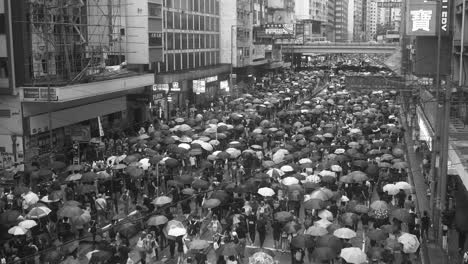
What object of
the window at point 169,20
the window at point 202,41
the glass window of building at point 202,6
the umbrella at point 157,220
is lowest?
the umbrella at point 157,220

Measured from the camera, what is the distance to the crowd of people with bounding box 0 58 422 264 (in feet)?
48.7

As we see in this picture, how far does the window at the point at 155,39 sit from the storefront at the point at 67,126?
4833mm

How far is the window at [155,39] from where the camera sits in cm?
4169

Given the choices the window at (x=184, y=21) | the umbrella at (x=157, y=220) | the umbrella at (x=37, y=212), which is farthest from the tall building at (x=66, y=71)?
the umbrella at (x=157, y=220)

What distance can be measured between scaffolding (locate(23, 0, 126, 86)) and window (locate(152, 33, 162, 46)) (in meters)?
1.86

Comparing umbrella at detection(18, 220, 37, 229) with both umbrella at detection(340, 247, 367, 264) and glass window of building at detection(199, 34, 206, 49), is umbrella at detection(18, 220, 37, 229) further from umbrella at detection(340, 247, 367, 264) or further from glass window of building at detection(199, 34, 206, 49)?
glass window of building at detection(199, 34, 206, 49)

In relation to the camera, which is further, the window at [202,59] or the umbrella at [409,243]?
the window at [202,59]

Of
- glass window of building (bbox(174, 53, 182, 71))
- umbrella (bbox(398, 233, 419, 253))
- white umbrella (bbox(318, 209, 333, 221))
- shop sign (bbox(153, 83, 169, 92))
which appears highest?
glass window of building (bbox(174, 53, 182, 71))

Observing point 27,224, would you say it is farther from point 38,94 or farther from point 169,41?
point 169,41

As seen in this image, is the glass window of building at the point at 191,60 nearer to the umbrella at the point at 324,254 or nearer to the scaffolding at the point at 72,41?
the scaffolding at the point at 72,41

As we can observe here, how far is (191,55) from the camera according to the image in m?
55.5

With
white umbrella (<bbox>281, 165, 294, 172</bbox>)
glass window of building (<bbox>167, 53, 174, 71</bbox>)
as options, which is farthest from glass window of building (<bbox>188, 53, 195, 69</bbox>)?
white umbrella (<bbox>281, 165, 294, 172</bbox>)

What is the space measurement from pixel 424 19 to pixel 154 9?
71.8 ft

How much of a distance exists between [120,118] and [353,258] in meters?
29.0
